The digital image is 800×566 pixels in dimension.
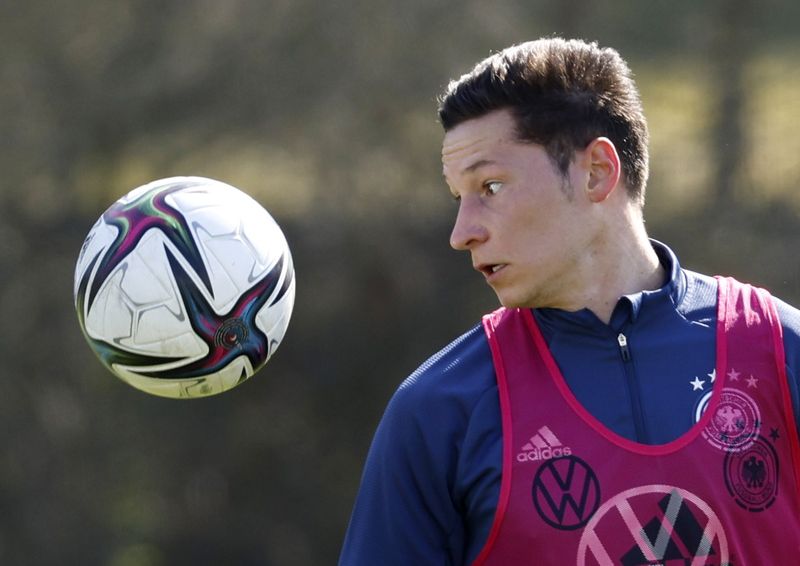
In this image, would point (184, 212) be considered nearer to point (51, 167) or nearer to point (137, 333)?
point (137, 333)

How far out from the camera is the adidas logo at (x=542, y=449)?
2537 millimetres

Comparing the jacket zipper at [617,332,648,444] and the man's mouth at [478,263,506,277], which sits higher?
the man's mouth at [478,263,506,277]

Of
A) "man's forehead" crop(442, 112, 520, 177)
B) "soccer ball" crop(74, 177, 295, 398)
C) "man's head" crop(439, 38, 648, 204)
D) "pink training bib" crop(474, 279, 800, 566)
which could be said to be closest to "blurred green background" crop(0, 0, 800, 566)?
"soccer ball" crop(74, 177, 295, 398)

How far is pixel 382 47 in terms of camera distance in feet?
23.4

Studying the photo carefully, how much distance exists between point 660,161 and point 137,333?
4.65m

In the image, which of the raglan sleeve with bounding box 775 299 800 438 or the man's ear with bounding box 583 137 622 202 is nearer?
the raglan sleeve with bounding box 775 299 800 438

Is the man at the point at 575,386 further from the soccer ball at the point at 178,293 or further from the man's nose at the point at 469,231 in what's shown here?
the soccer ball at the point at 178,293

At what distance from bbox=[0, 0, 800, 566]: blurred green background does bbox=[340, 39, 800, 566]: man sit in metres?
4.06

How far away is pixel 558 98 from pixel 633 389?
63 cm

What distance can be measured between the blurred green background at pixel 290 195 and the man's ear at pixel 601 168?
4032 millimetres

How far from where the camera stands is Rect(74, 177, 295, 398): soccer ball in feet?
10.1

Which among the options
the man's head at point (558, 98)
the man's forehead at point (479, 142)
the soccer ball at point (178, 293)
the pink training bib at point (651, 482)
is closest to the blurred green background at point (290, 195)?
the soccer ball at point (178, 293)

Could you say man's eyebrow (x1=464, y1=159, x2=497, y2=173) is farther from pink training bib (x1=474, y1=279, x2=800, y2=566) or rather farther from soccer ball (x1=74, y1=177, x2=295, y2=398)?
soccer ball (x1=74, y1=177, x2=295, y2=398)

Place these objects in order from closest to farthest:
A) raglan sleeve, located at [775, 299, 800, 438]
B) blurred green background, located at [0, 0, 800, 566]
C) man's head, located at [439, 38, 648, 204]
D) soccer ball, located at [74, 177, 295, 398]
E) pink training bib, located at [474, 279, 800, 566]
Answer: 1. pink training bib, located at [474, 279, 800, 566]
2. raglan sleeve, located at [775, 299, 800, 438]
3. man's head, located at [439, 38, 648, 204]
4. soccer ball, located at [74, 177, 295, 398]
5. blurred green background, located at [0, 0, 800, 566]
